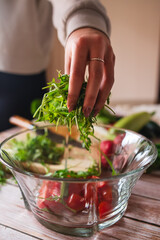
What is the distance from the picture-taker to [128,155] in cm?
84

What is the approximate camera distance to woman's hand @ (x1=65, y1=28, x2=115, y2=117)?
23.1 inches

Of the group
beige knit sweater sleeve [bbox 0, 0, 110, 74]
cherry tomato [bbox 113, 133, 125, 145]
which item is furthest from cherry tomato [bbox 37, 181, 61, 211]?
beige knit sweater sleeve [bbox 0, 0, 110, 74]

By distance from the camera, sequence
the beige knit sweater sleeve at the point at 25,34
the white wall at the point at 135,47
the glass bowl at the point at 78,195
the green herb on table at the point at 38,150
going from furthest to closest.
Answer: the white wall at the point at 135,47 → the beige knit sweater sleeve at the point at 25,34 → the green herb on table at the point at 38,150 → the glass bowl at the point at 78,195

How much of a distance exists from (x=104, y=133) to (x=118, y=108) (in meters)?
0.89

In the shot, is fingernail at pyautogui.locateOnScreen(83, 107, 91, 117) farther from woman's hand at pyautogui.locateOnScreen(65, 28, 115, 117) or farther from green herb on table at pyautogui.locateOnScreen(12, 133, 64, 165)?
green herb on table at pyautogui.locateOnScreen(12, 133, 64, 165)

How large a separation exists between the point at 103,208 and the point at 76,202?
0.07m

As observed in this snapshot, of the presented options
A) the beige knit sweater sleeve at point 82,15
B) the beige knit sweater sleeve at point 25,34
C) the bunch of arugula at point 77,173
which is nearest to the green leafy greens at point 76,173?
the bunch of arugula at point 77,173

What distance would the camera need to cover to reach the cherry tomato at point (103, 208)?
60cm

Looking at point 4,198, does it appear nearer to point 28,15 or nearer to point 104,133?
point 104,133

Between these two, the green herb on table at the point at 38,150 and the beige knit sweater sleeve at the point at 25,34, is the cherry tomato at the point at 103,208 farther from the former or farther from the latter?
the beige knit sweater sleeve at the point at 25,34

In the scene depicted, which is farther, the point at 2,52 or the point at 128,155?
the point at 2,52

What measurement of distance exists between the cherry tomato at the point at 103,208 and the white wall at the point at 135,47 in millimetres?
3435

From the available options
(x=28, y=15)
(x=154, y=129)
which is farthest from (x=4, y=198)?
(x=28, y=15)

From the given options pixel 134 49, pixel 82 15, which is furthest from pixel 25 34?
pixel 134 49
